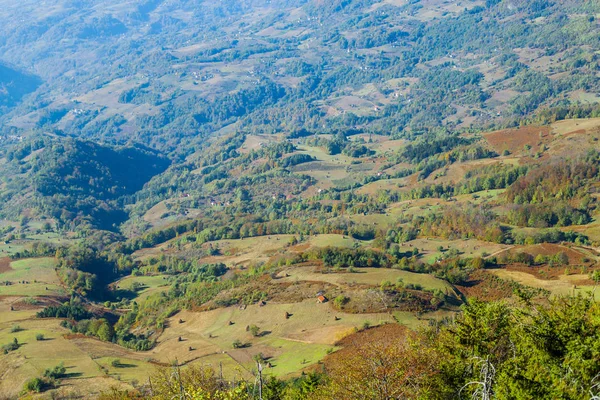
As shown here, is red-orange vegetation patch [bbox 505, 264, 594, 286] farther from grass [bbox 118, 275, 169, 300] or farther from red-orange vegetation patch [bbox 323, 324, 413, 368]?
grass [bbox 118, 275, 169, 300]

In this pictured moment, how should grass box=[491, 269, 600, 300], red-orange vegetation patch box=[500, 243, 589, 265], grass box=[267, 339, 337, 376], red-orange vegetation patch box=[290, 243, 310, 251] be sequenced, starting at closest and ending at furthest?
grass box=[267, 339, 337, 376] → grass box=[491, 269, 600, 300] → red-orange vegetation patch box=[500, 243, 589, 265] → red-orange vegetation patch box=[290, 243, 310, 251]

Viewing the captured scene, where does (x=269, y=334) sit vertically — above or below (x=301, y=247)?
above

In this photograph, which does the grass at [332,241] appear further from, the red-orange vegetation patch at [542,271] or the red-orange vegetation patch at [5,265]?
the red-orange vegetation patch at [5,265]

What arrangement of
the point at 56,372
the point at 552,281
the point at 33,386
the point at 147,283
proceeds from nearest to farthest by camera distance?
the point at 33,386 < the point at 56,372 < the point at 552,281 < the point at 147,283

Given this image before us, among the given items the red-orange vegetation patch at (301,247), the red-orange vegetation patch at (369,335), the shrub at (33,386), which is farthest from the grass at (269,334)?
the red-orange vegetation patch at (301,247)

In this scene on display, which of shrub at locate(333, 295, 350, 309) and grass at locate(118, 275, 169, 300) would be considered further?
grass at locate(118, 275, 169, 300)

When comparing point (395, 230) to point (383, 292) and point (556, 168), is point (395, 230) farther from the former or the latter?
point (383, 292)

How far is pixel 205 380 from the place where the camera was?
4959 centimetres

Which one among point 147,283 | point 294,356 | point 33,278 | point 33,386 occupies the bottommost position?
point 147,283

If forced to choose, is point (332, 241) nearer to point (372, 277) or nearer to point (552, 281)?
point (372, 277)

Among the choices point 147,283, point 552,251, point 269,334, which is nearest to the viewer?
point 269,334

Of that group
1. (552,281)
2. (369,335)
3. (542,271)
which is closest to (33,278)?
(369,335)

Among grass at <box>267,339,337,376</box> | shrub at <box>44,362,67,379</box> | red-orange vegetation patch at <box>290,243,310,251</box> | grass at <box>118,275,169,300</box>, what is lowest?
grass at <box>118,275,169,300</box>

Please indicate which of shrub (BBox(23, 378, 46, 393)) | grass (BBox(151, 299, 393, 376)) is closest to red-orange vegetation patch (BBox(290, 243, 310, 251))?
grass (BBox(151, 299, 393, 376))
